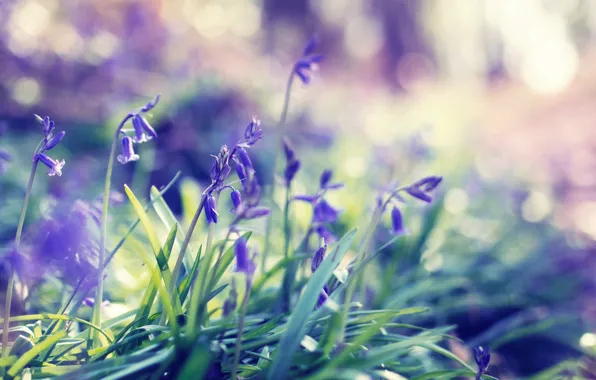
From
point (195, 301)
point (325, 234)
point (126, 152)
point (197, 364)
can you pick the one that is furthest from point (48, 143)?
point (325, 234)

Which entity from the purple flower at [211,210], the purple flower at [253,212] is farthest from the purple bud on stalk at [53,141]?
the purple flower at [253,212]

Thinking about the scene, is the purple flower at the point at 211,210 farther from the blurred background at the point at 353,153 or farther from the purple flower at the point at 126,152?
the blurred background at the point at 353,153

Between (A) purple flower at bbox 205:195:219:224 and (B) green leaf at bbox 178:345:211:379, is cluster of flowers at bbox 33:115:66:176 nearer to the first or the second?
(A) purple flower at bbox 205:195:219:224

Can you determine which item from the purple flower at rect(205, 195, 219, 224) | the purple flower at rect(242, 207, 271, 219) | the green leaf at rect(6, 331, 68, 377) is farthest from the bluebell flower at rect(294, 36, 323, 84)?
the green leaf at rect(6, 331, 68, 377)

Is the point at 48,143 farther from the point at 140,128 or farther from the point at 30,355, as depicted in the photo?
the point at 30,355

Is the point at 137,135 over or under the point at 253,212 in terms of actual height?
over

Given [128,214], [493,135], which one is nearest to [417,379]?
[128,214]

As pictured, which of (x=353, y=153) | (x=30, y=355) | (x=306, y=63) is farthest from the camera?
(x=353, y=153)
